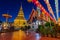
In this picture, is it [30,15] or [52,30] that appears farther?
[30,15]

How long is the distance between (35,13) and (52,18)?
1030 cm

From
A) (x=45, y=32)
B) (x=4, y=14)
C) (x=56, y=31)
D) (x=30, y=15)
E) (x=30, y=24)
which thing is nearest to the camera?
(x=56, y=31)

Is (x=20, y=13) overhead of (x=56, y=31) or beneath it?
overhead

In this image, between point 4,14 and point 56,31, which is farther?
point 4,14

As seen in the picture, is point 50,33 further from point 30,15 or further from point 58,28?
point 30,15

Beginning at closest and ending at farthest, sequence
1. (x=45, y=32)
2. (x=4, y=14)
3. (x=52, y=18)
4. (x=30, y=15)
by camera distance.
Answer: (x=45, y=32) → (x=52, y=18) → (x=4, y=14) → (x=30, y=15)

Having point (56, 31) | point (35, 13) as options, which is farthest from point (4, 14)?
point (56, 31)

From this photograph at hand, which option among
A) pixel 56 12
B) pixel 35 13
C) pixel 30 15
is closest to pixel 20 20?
pixel 30 15

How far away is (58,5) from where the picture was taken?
61.8 feet

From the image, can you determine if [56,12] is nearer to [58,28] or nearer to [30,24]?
[58,28]

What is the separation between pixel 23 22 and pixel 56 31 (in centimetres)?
3178

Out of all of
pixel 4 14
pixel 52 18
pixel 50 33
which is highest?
pixel 4 14

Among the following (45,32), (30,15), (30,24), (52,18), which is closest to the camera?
(45,32)

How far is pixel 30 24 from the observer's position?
123 feet
